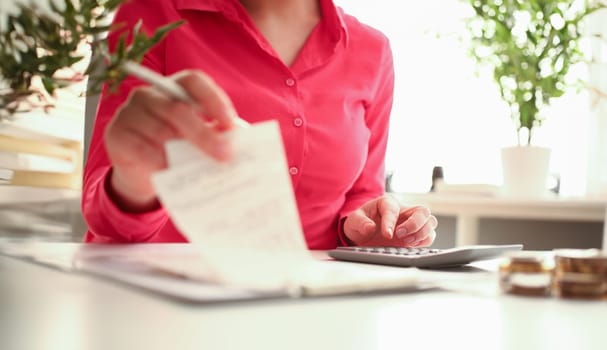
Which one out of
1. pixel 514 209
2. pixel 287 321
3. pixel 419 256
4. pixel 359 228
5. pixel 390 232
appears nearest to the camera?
pixel 287 321

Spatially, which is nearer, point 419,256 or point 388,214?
point 419,256

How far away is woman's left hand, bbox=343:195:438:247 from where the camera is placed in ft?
3.07

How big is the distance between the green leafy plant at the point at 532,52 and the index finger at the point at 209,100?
1.90 metres

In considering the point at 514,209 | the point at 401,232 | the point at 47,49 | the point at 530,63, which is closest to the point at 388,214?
the point at 401,232

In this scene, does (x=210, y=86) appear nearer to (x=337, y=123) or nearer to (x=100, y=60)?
(x=100, y=60)

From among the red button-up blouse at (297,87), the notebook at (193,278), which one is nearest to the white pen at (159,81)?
the notebook at (193,278)

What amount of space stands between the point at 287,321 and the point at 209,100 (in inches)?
6.9

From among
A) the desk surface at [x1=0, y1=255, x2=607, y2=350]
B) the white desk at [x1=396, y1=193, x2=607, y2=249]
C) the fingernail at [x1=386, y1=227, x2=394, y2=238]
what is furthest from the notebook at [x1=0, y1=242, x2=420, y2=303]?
the white desk at [x1=396, y1=193, x2=607, y2=249]

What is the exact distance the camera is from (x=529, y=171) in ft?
7.10

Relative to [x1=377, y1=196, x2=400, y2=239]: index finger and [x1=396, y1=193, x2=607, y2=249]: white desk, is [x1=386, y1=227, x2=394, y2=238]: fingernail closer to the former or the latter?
[x1=377, y1=196, x2=400, y2=239]: index finger

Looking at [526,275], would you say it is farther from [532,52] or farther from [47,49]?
[532,52]

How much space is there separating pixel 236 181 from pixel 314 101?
0.76 meters

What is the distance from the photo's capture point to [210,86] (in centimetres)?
48

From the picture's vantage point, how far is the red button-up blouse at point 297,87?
1.12m
